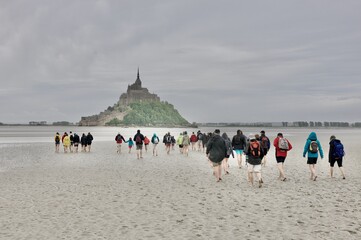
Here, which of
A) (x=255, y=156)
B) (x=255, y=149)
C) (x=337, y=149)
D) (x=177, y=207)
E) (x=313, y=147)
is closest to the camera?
(x=177, y=207)

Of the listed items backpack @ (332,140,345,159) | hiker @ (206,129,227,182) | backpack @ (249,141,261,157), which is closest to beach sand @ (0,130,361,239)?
hiker @ (206,129,227,182)

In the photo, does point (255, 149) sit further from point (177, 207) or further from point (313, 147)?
point (177, 207)

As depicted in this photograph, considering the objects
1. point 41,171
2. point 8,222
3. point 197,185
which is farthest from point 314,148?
point 41,171

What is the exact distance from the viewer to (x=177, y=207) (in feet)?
33.5

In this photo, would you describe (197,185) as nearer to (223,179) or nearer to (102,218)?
(223,179)

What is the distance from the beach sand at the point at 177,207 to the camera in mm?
7773

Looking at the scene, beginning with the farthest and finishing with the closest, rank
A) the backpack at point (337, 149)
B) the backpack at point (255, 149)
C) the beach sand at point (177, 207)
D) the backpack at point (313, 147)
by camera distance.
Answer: the backpack at point (337, 149) < the backpack at point (313, 147) < the backpack at point (255, 149) < the beach sand at point (177, 207)

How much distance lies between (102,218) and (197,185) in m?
5.82

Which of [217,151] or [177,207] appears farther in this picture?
[217,151]

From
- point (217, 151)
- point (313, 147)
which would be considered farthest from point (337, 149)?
point (217, 151)

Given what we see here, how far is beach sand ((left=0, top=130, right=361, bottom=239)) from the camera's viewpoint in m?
7.77

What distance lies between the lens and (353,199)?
1117cm

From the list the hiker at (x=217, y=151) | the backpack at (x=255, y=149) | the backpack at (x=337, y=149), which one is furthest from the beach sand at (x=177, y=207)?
the backpack at (x=255, y=149)

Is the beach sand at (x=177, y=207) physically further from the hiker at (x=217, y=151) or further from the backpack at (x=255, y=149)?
the backpack at (x=255, y=149)
